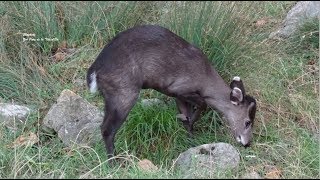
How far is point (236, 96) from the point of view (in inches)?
202

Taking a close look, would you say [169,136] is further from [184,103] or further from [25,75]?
[25,75]

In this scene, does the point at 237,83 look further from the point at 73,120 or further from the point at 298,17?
the point at 298,17

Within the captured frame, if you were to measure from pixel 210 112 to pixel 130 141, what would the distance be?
0.81 metres

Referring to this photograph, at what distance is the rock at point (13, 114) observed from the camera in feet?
17.1

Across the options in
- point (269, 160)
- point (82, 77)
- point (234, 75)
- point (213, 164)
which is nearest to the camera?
point (213, 164)

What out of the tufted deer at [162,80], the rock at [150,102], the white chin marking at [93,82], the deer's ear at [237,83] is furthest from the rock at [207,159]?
the white chin marking at [93,82]

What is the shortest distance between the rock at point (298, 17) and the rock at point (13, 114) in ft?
9.04

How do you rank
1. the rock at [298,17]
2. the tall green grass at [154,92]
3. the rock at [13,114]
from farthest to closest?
the rock at [298,17], the rock at [13,114], the tall green grass at [154,92]

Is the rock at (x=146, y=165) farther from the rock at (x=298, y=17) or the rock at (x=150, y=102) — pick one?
the rock at (x=298, y=17)

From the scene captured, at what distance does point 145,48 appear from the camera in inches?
195

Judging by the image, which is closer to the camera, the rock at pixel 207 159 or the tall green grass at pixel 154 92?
the rock at pixel 207 159

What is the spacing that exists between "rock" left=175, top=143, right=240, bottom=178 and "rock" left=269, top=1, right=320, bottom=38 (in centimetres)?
240

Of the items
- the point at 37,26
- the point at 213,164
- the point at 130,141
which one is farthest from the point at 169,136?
the point at 37,26

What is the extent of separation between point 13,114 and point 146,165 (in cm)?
145
